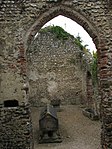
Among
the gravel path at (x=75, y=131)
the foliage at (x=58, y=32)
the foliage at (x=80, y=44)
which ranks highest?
the foliage at (x=58, y=32)

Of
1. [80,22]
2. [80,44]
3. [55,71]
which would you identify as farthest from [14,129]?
[80,44]

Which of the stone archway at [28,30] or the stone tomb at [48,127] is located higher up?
the stone archway at [28,30]

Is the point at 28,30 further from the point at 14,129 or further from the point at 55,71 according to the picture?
the point at 55,71

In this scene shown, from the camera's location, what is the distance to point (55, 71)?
1777 centimetres

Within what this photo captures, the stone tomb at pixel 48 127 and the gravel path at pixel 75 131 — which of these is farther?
the stone tomb at pixel 48 127

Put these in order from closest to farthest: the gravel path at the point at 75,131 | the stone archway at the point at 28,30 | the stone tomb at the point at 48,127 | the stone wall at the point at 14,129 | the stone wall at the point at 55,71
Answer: the stone wall at the point at 14,129, the stone archway at the point at 28,30, the gravel path at the point at 75,131, the stone tomb at the point at 48,127, the stone wall at the point at 55,71

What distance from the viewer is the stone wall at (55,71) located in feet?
57.1

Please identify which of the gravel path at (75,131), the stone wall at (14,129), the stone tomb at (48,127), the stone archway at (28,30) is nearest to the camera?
the stone wall at (14,129)

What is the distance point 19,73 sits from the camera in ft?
24.3

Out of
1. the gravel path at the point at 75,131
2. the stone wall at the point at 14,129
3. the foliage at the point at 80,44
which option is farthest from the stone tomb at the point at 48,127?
the foliage at the point at 80,44

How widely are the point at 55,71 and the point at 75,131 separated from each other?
6888 millimetres

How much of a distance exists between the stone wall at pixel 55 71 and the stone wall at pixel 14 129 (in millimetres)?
9921

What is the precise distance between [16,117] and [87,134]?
426 cm

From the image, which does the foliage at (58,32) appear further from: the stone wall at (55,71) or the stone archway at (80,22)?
the stone archway at (80,22)
